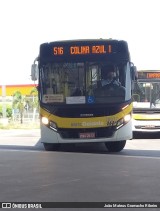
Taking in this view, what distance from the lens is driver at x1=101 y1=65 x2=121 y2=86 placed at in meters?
11.1

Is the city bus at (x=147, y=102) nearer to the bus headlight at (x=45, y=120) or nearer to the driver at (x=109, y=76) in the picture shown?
the driver at (x=109, y=76)

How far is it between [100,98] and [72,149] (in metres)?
2.40

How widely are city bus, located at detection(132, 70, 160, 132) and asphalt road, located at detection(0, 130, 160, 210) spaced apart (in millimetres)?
2932

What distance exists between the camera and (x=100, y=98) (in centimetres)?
1111

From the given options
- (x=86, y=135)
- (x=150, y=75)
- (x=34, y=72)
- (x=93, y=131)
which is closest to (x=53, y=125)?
(x=86, y=135)

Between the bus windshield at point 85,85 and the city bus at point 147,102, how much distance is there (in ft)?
14.8

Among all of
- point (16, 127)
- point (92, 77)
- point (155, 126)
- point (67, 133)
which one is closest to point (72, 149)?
point (67, 133)

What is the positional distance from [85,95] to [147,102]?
17.8 feet

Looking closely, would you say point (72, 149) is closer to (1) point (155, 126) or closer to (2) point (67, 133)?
(2) point (67, 133)

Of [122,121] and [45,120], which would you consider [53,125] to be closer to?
[45,120]

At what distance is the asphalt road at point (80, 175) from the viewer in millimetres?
6445

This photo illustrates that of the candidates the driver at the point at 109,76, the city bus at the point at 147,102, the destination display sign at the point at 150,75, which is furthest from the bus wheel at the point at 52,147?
the destination display sign at the point at 150,75

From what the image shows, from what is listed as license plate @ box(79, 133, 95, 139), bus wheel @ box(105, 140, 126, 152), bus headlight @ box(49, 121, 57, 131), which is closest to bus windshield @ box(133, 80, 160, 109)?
bus wheel @ box(105, 140, 126, 152)

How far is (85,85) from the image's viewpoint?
1116 centimetres
